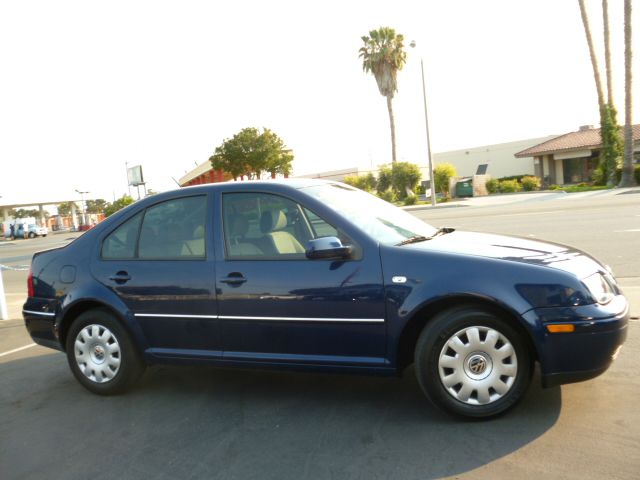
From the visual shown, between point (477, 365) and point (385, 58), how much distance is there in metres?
45.2

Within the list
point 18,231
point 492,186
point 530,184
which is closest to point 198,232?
point 530,184

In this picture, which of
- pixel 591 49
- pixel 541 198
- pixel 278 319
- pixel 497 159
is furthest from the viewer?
pixel 497 159

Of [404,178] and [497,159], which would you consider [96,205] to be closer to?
[497,159]

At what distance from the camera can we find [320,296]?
4.23 m

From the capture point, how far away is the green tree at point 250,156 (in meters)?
42.9

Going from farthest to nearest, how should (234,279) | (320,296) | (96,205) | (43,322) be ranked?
(96,205)
(43,322)
(234,279)
(320,296)

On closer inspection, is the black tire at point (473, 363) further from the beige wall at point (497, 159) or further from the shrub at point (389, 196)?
the beige wall at point (497, 159)

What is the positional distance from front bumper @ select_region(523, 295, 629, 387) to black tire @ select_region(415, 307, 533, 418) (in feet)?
0.51

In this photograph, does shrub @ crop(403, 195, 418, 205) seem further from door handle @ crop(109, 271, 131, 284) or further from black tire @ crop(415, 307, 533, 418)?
black tire @ crop(415, 307, 533, 418)

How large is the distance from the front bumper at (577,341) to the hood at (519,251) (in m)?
0.27

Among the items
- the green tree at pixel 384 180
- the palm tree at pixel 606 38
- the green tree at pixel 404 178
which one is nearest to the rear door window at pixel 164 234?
the palm tree at pixel 606 38

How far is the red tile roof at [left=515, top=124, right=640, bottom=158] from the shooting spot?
142ft

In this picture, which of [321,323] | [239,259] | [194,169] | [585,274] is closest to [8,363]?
[239,259]

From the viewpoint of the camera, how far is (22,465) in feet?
13.0
